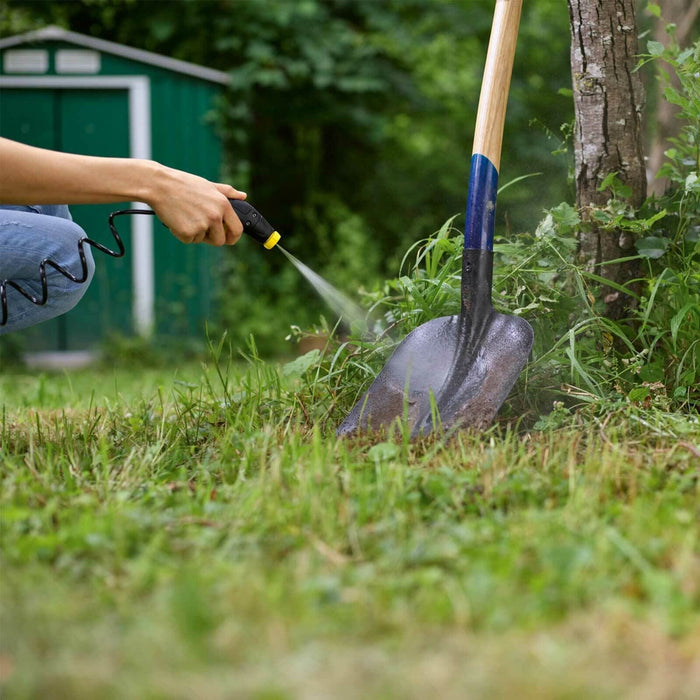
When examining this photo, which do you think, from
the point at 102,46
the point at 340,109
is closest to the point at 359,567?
the point at 102,46

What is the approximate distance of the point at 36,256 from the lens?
2178mm

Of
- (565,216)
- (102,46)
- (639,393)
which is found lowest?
(639,393)

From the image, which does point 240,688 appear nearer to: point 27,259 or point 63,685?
point 63,685

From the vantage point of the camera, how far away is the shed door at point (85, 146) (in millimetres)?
5934

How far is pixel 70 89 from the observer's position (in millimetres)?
6012

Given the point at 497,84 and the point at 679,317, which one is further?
the point at 497,84

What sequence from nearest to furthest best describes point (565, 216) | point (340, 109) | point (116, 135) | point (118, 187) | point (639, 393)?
point (118, 187), point (639, 393), point (565, 216), point (116, 135), point (340, 109)

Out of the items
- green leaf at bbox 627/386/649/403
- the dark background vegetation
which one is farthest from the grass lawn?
the dark background vegetation

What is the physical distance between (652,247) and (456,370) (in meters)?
0.61

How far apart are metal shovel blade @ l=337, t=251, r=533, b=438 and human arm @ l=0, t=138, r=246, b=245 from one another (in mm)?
508

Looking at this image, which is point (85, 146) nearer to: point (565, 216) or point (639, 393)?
point (565, 216)

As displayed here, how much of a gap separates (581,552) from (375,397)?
92cm

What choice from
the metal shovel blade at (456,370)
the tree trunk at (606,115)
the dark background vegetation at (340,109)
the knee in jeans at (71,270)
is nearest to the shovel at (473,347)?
the metal shovel blade at (456,370)

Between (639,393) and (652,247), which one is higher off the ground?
(652,247)
